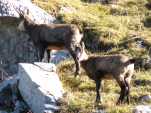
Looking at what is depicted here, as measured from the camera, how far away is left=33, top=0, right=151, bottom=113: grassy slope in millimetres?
13602

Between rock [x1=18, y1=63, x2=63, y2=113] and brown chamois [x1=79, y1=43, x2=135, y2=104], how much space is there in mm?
956

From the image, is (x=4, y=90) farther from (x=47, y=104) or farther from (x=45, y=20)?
(x=45, y=20)

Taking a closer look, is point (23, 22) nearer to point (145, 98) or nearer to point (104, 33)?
point (104, 33)

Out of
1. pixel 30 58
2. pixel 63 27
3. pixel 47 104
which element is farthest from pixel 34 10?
pixel 47 104

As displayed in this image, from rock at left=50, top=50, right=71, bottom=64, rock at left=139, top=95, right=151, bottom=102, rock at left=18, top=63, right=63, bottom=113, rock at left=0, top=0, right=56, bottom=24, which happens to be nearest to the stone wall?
rock at left=0, top=0, right=56, bottom=24

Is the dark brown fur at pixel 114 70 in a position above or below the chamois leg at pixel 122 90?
above

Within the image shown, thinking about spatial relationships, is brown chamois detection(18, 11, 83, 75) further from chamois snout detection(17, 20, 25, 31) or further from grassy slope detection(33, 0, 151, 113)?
grassy slope detection(33, 0, 151, 113)

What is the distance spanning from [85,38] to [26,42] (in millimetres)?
2036

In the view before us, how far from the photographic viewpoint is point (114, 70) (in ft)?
44.0

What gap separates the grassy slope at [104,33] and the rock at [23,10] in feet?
2.33

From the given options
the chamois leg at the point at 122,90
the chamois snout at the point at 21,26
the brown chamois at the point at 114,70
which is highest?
the chamois snout at the point at 21,26

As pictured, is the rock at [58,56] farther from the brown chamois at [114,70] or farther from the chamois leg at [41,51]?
the brown chamois at [114,70]

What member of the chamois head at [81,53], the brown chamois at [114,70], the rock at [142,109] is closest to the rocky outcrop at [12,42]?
the chamois head at [81,53]

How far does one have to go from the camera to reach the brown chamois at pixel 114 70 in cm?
1337
